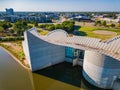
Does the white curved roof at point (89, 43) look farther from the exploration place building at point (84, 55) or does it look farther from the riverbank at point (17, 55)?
the riverbank at point (17, 55)

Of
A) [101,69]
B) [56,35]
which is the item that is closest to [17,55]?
[56,35]

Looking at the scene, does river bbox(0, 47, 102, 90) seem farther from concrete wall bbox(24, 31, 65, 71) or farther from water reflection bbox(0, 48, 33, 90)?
concrete wall bbox(24, 31, 65, 71)

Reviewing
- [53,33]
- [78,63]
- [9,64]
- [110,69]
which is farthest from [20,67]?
[110,69]

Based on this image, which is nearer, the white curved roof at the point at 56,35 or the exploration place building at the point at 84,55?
the exploration place building at the point at 84,55

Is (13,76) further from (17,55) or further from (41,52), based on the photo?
(17,55)

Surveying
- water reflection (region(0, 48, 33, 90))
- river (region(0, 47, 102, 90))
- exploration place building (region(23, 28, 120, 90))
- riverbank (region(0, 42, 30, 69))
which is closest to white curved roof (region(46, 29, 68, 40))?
exploration place building (region(23, 28, 120, 90))

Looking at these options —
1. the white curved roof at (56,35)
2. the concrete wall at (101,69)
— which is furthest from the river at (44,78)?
the white curved roof at (56,35)
